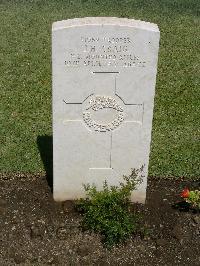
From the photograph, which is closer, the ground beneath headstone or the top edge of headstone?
the top edge of headstone

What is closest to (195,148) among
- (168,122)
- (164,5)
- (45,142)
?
(168,122)

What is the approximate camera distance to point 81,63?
4.77m

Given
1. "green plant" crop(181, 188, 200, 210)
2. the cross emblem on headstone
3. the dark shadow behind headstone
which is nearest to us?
the cross emblem on headstone

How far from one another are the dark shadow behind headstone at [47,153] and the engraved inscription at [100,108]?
1189 mm

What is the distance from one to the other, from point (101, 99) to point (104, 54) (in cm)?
48

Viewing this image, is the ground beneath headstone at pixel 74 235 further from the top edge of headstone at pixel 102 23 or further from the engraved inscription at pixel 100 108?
the top edge of headstone at pixel 102 23

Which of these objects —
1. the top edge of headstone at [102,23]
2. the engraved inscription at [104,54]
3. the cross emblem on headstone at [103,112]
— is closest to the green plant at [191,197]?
the cross emblem on headstone at [103,112]

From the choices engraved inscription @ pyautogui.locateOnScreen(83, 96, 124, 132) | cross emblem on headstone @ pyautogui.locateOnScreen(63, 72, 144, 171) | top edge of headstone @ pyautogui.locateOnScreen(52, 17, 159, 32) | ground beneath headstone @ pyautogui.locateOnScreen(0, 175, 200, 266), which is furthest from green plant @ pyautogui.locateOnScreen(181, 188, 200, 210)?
top edge of headstone @ pyautogui.locateOnScreen(52, 17, 159, 32)

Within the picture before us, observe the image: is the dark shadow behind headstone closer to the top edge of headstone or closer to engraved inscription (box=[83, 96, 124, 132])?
engraved inscription (box=[83, 96, 124, 132])

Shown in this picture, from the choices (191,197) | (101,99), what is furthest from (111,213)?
(101,99)

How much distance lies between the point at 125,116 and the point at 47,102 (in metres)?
3.28

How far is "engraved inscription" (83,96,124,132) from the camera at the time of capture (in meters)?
5.01

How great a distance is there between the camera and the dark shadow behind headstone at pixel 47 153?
6259 millimetres

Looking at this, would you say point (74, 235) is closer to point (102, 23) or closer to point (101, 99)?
point (101, 99)
